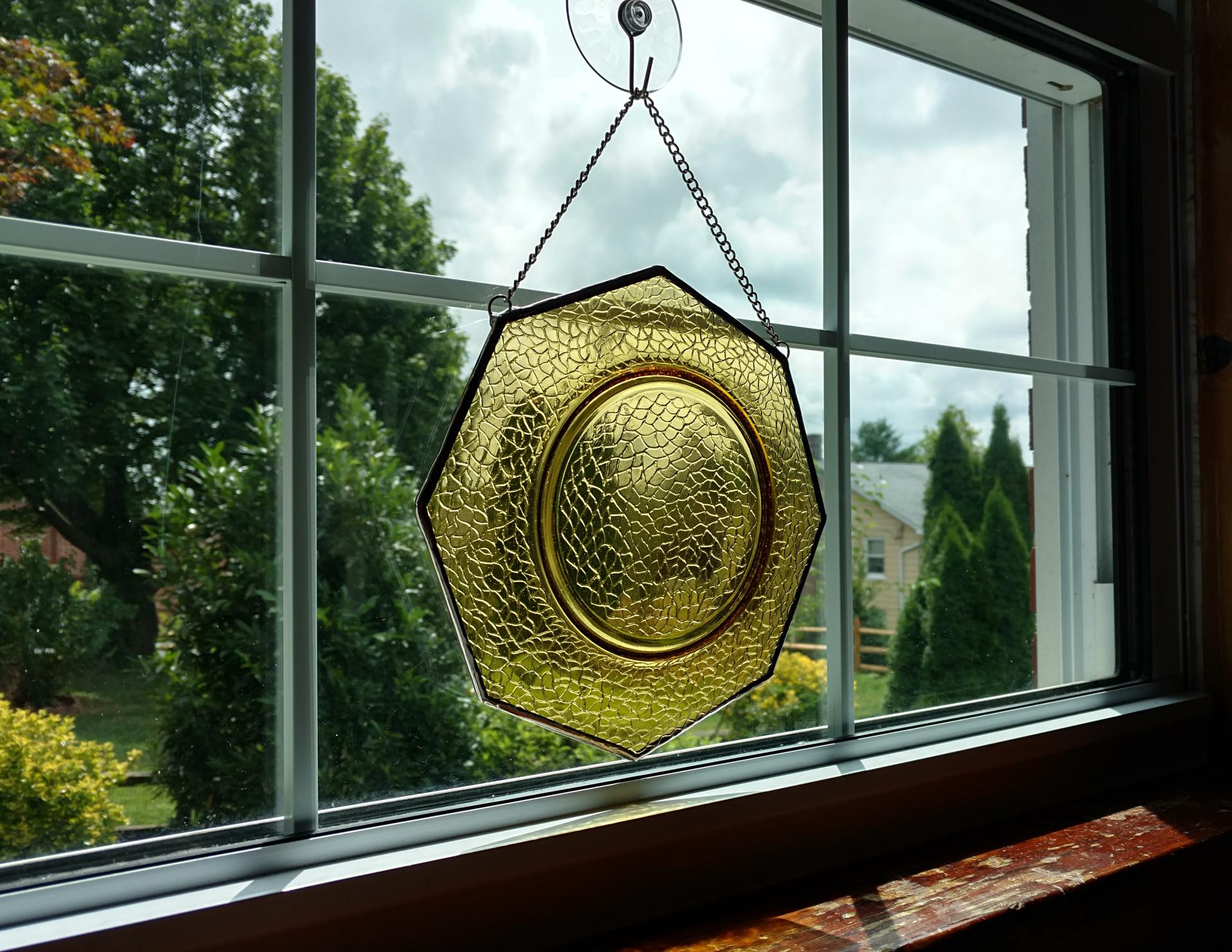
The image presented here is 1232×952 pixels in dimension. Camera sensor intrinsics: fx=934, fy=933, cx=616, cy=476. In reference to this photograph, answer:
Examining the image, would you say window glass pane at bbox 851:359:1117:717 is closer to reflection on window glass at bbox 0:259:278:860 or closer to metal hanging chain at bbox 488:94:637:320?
metal hanging chain at bbox 488:94:637:320

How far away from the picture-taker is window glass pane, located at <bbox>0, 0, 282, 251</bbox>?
0.92 m

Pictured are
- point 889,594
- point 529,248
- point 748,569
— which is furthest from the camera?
point 889,594

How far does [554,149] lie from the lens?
142cm

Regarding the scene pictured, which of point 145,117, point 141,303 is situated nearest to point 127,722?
point 141,303

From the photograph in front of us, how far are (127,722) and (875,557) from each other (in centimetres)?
134

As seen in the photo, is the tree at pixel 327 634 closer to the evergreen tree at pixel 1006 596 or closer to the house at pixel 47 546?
the house at pixel 47 546

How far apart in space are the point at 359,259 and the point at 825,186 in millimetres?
722

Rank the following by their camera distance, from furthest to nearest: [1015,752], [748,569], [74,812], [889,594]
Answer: [889,594], [1015,752], [748,569], [74,812]

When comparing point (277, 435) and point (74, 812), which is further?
point (277, 435)

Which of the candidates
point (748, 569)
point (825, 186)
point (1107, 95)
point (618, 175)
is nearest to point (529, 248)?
point (618, 175)

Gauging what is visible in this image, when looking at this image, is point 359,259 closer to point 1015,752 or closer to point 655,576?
point 655,576

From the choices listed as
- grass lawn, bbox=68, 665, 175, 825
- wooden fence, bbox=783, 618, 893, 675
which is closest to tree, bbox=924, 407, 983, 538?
wooden fence, bbox=783, 618, 893, 675

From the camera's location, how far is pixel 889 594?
1828 mm

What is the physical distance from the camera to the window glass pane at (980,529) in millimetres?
1800
